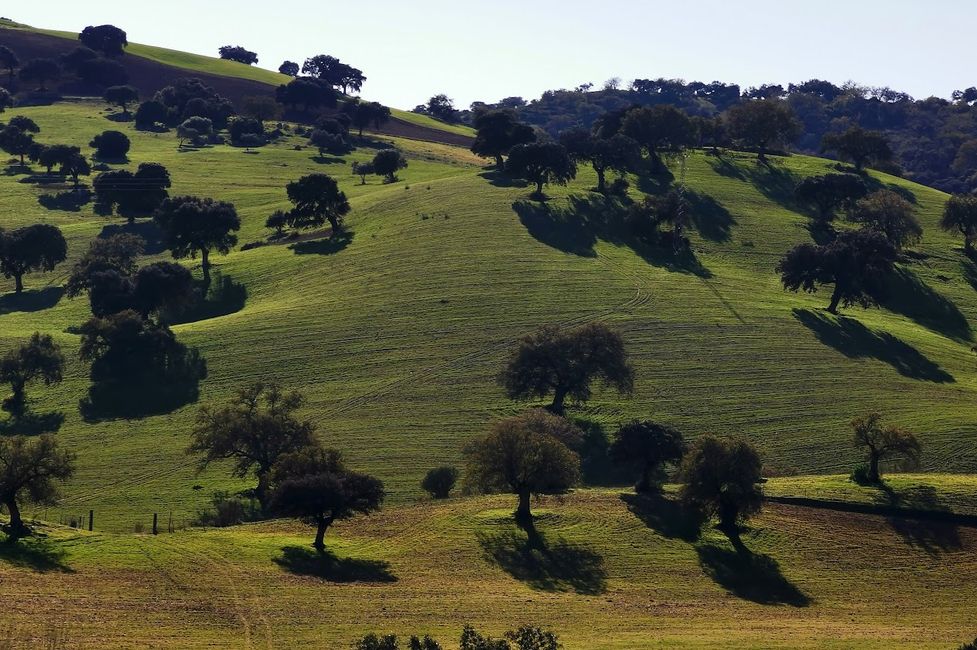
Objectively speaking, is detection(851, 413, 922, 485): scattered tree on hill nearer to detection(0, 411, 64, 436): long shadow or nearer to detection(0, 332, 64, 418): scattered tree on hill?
detection(0, 411, 64, 436): long shadow

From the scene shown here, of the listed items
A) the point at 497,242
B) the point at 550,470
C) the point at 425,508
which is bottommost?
the point at 425,508

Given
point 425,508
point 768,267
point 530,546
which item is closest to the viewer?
point 530,546

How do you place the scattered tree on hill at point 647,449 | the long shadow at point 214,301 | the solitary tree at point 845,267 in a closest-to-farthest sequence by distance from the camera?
the scattered tree on hill at point 647,449, the long shadow at point 214,301, the solitary tree at point 845,267

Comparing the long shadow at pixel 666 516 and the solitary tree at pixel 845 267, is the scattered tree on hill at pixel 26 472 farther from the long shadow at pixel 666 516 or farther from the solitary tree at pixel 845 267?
the solitary tree at pixel 845 267

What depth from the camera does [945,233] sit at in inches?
6895

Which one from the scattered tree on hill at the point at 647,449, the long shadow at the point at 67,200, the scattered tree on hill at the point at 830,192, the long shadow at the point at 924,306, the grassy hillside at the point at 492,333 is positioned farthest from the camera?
the long shadow at the point at 67,200

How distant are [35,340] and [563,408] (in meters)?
54.4

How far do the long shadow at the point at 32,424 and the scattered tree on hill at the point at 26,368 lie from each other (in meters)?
1.19

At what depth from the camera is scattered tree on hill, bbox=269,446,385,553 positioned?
2876 inches

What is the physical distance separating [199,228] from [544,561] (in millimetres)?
86048

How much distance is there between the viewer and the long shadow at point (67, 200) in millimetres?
174500

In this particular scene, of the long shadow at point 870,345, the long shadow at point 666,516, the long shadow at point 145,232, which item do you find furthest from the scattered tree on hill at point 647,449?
the long shadow at point 145,232

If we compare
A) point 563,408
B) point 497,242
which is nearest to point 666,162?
point 497,242

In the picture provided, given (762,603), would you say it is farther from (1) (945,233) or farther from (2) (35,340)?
(1) (945,233)
